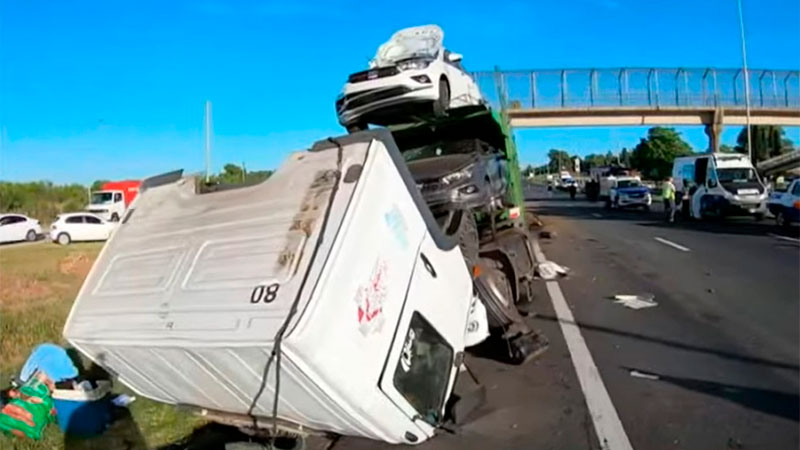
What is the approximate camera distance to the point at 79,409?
5000mm

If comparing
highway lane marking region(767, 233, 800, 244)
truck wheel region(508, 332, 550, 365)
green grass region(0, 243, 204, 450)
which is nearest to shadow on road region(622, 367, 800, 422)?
truck wheel region(508, 332, 550, 365)

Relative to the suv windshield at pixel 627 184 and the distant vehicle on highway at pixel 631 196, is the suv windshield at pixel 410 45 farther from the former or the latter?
the suv windshield at pixel 627 184

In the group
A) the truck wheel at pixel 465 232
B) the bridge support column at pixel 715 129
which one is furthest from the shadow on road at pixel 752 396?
the bridge support column at pixel 715 129

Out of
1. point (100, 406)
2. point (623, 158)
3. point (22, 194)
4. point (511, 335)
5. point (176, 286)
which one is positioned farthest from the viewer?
point (623, 158)

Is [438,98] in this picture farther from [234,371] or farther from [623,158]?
[623,158]

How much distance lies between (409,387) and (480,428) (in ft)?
4.75

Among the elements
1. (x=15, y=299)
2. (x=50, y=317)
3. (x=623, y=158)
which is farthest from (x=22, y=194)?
(x=623, y=158)

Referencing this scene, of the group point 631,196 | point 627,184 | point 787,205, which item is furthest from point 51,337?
point 627,184

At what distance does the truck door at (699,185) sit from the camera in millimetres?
25558

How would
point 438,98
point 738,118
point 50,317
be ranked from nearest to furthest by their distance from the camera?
point 50,317
point 438,98
point 738,118

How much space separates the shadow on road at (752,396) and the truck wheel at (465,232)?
1.86 meters

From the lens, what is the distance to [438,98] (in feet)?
37.0

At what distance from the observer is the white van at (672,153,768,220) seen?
922 inches

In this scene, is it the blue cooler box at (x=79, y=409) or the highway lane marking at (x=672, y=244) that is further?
the highway lane marking at (x=672, y=244)
